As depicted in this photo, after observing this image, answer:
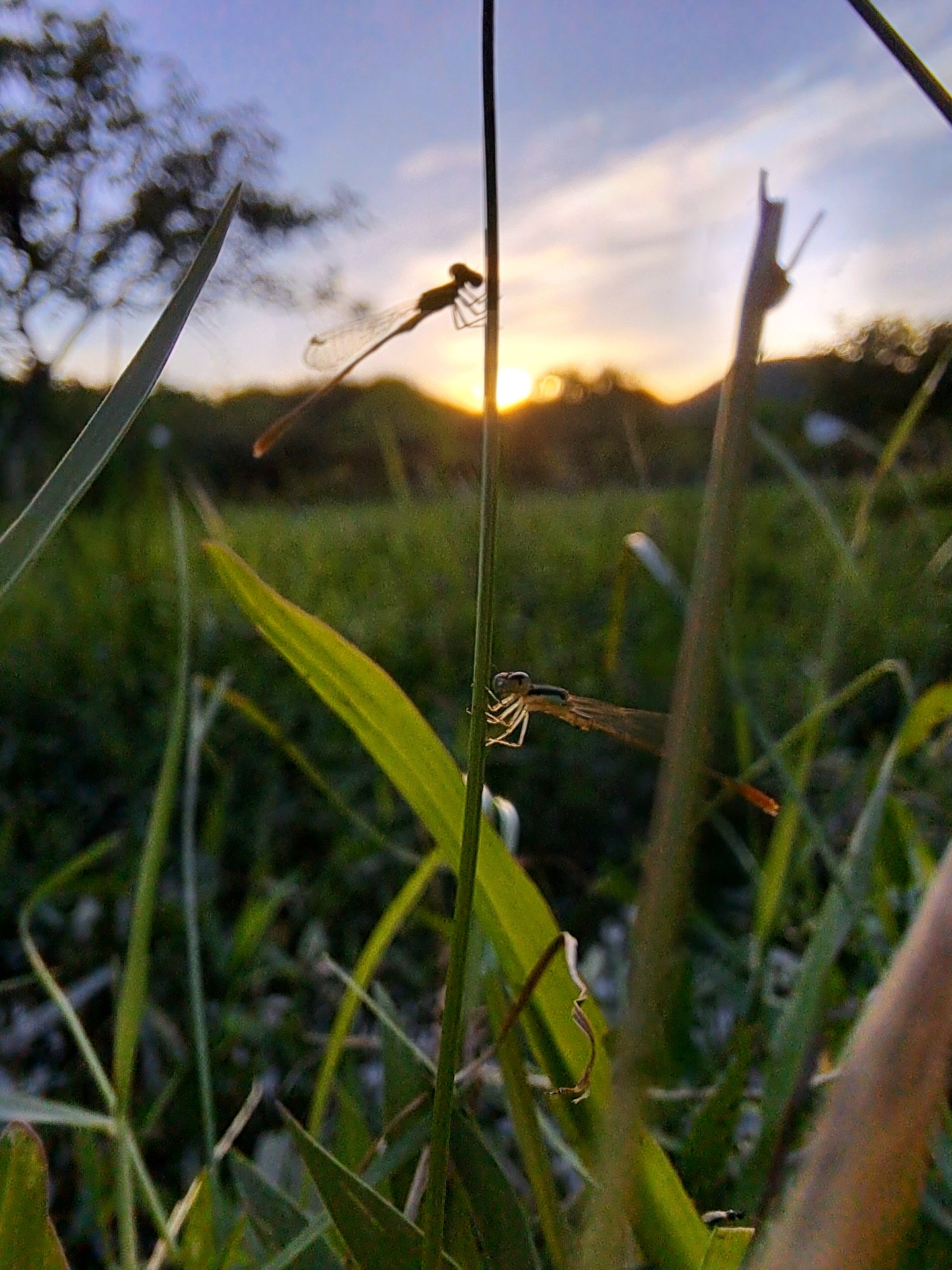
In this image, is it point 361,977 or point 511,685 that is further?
point 361,977

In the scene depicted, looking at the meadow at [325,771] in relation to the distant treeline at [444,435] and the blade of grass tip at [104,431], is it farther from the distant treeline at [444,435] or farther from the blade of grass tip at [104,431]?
the blade of grass tip at [104,431]

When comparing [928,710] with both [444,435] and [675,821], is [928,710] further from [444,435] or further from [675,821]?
[444,435]

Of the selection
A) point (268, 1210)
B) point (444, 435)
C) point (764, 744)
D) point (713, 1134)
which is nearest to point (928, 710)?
point (764, 744)

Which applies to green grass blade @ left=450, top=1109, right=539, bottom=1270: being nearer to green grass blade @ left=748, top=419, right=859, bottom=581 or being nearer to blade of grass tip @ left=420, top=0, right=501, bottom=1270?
blade of grass tip @ left=420, top=0, right=501, bottom=1270

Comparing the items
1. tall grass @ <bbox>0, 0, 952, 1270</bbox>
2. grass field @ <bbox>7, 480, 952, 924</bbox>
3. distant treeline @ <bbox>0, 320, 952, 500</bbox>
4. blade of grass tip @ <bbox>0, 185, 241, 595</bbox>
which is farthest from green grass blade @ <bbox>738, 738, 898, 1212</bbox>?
distant treeline @ <bbox>0, 320, 952, 500</bbox>

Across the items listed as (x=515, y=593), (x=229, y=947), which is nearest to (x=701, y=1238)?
(x=229, y=947)

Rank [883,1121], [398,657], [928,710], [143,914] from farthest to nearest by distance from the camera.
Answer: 1. [398,657]
2. [928,710]
3. [143,914]
4. [883,1121]

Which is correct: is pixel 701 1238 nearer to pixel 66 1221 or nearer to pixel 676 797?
pixel 676 797
